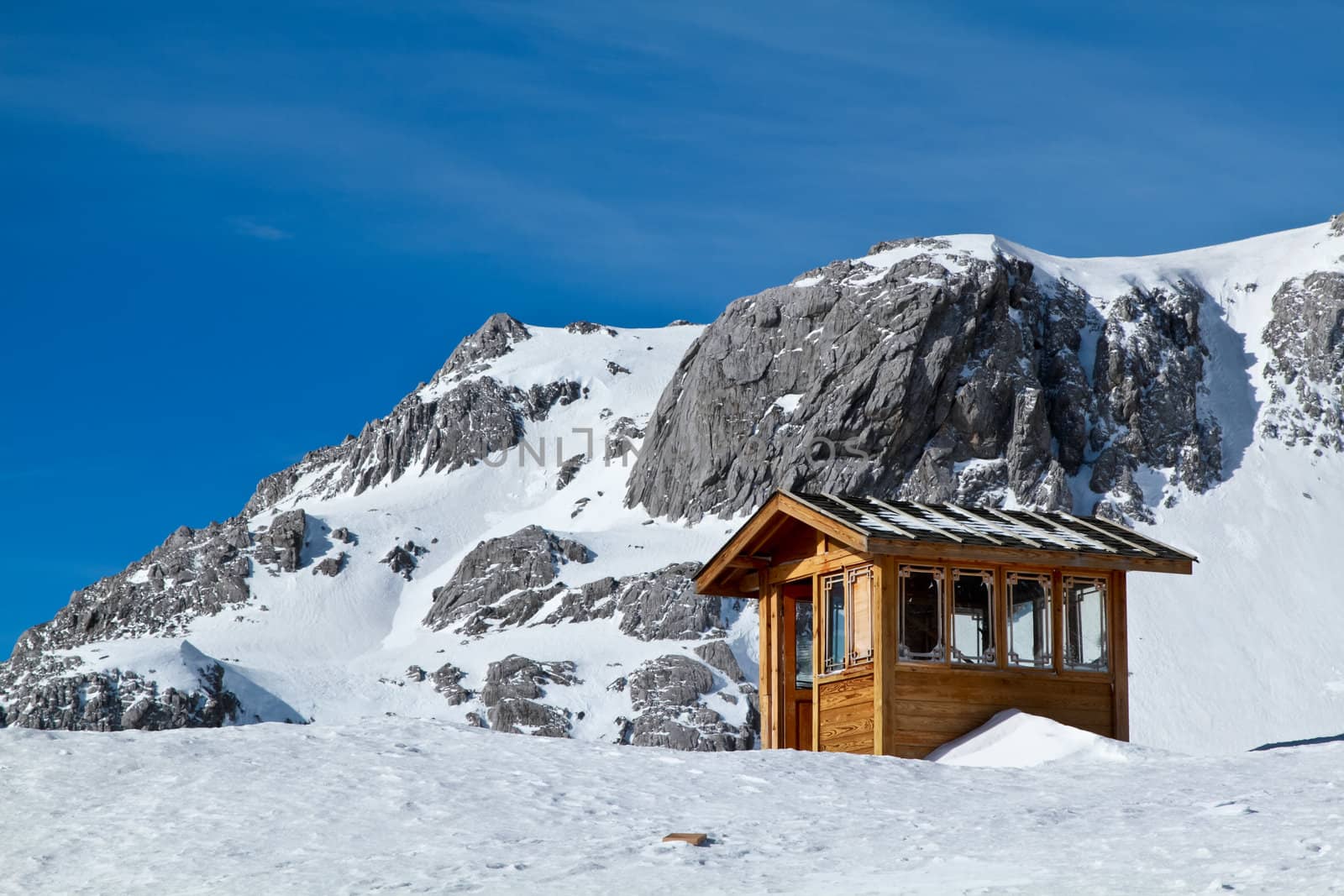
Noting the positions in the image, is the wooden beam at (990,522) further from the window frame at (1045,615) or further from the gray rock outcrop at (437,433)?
the gray rock outcrop at (437,433)

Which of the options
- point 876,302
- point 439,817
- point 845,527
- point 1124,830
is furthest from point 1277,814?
point 876,302

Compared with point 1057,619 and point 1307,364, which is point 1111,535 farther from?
point 1307,364

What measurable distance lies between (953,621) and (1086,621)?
224 cm

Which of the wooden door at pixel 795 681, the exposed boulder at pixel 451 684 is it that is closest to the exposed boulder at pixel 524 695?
the exposed boulder at pixel 451 684

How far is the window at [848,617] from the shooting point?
22.9 meters

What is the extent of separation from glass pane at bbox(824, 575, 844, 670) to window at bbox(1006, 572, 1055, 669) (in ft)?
7.86

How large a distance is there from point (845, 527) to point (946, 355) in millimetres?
79352

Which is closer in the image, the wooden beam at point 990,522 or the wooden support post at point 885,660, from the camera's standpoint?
the wooden support post at point 885,660

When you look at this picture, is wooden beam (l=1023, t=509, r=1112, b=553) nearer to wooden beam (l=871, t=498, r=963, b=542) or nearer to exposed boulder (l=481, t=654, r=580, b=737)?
wooden beam (l=871, t=498, r=963, b=542)

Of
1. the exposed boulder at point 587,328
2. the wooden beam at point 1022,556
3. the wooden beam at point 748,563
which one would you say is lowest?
the wooden beam at point 1022,556

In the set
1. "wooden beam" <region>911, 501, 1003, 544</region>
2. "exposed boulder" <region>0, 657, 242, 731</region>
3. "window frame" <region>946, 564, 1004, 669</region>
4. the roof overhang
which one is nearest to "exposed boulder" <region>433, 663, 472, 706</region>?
"exposed boulder" <region>0, 657, 242, 731</region>

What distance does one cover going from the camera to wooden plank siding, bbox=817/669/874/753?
2280cm

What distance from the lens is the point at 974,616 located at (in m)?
23.0

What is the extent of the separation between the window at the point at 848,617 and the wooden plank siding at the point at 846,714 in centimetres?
26
